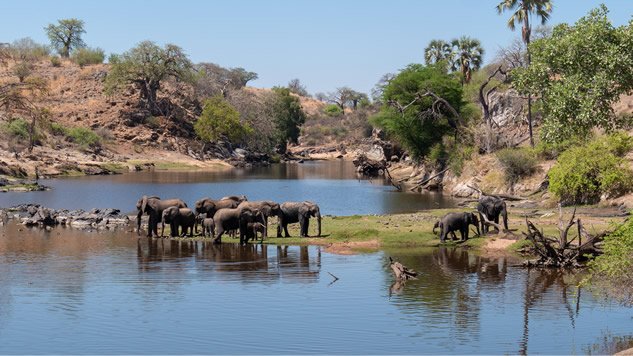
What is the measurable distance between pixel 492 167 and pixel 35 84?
105 ft

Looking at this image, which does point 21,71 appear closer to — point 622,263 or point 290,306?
point 290,306

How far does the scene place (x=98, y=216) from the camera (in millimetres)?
41094

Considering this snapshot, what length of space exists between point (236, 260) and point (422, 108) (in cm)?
4562

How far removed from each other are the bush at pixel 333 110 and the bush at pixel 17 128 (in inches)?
3800

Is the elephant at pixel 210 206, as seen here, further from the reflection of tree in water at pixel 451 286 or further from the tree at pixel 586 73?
the tree at pixel 586 73

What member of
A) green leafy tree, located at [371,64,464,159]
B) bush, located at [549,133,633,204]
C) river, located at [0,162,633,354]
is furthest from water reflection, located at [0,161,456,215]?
river, located at [0,162,633,354]

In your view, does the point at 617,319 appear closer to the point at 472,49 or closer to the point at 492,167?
the point at 492,167

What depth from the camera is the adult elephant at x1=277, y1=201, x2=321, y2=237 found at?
34.2 meters

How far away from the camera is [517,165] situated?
5416cm

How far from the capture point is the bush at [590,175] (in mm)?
42562

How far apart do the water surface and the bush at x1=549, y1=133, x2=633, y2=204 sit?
15297mm

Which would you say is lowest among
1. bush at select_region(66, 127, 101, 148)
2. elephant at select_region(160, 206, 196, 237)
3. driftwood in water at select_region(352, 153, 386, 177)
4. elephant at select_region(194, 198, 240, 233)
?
elephant at select_region(160, 206, 196, 237)

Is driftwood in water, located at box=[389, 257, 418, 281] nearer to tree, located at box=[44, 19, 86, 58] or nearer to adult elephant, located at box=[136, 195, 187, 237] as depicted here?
adult elephant, located at box=[136, 195, 187, 237]

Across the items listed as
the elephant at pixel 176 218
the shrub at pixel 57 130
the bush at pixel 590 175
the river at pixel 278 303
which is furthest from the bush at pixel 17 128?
the bush at pixel 590 175
